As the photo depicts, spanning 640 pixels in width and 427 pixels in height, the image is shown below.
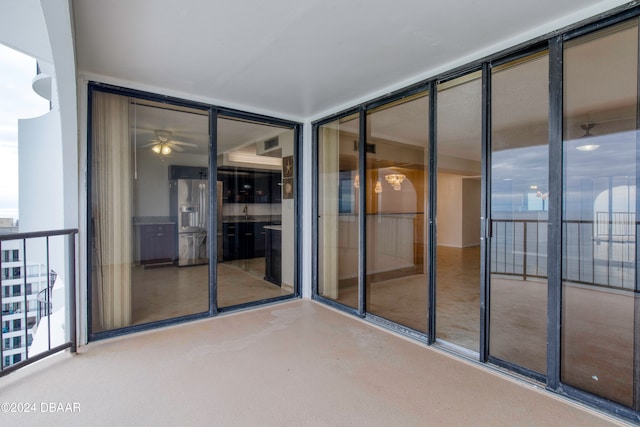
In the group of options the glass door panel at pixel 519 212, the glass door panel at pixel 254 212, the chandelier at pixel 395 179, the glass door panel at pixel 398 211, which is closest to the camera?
the glass door panel at pixel 519 212

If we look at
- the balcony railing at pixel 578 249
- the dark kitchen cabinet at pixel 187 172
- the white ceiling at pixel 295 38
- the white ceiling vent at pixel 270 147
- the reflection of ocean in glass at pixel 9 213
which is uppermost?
the white ceiling at pixel 295 38

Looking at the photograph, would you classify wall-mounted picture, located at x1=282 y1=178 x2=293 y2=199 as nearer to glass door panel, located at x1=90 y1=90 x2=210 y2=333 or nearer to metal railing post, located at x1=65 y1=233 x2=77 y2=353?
glass door panel, located at x1=90 y1=90 x2=210 y2=333

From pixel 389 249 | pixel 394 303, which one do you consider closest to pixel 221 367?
pixel 394 303

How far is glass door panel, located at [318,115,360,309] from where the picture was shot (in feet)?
13.0

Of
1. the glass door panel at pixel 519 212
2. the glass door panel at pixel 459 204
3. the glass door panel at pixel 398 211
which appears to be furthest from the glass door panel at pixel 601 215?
the glass door panel at pixel 398 211

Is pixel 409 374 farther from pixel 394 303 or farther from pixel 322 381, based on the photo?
pixel 394 303

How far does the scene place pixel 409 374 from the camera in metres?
2.38

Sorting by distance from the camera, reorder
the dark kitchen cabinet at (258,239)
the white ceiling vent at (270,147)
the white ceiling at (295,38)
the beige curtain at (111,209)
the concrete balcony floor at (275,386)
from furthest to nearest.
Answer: the dark kitchen cabinet at (258,239) < the white ceiling vent at (270,147) < the beige curtain at (111,209) < the white ceiling at (295,38) < the concrete balcony floor at (275,386)

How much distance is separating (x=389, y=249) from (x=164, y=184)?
119 inches

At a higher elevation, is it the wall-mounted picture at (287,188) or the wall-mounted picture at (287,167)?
the wall-mounted picture at (287,167)

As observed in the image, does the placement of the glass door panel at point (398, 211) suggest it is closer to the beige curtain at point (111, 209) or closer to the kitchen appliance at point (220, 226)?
the kitchen appliance at point (220, 226)

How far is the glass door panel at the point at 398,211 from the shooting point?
3260 millimetres

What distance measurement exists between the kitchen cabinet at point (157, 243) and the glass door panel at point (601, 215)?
4000 millimetres

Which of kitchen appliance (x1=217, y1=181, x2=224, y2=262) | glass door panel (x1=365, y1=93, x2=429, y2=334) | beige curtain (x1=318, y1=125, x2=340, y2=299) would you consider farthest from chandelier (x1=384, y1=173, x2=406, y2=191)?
kitchen appliance (x1=217, y1=181, x2=224, y2=262)
